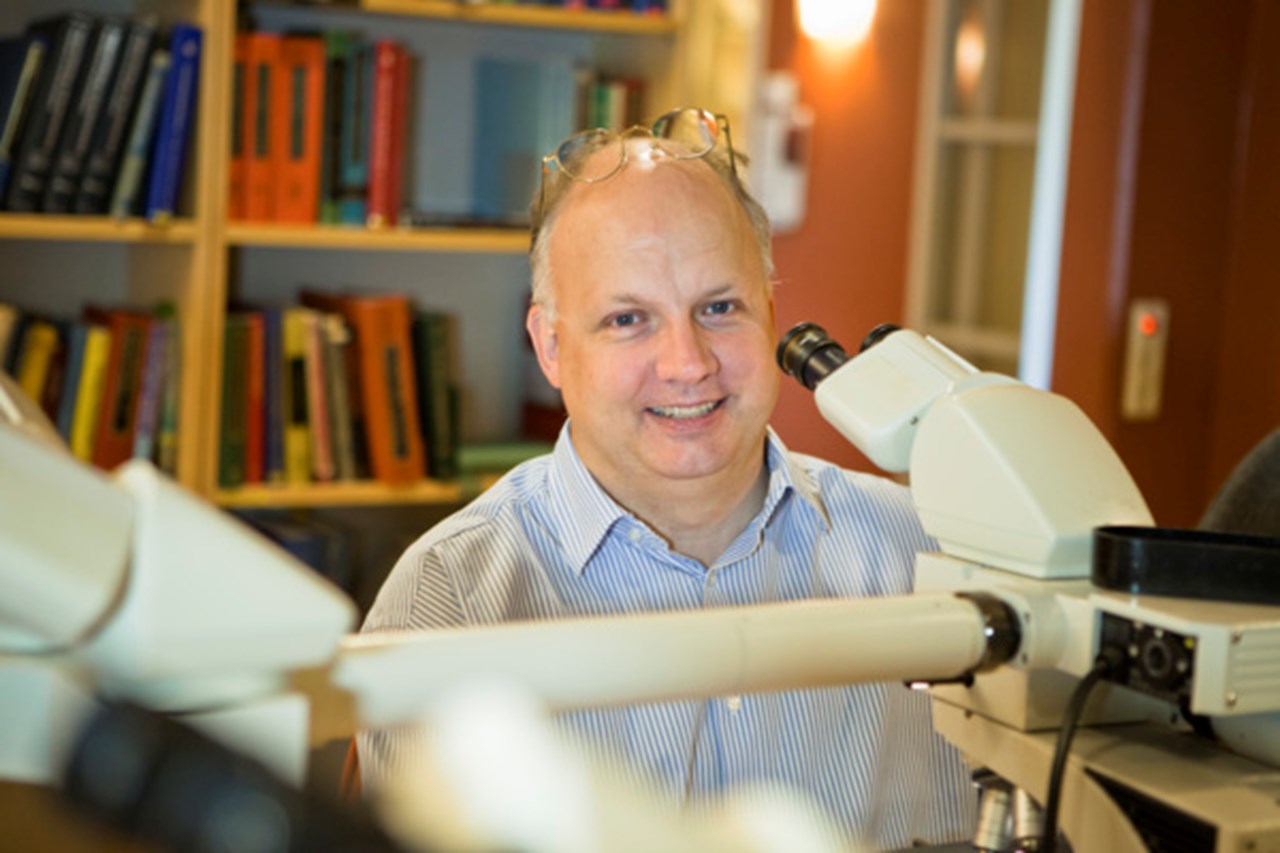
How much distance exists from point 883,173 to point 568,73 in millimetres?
1331

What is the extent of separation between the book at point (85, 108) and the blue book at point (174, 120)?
100mm

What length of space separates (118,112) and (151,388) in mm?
510

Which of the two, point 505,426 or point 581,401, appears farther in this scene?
point 505,426

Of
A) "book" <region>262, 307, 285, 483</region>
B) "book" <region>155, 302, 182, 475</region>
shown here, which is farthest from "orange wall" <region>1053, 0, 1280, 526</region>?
"book" <region>155, 302, 182, 475</region>

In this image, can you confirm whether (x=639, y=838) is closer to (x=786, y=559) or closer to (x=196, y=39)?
(x=786, y=559)

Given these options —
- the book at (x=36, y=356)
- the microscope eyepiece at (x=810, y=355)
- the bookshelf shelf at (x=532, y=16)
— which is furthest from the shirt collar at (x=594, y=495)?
the bookshelf shelf at (x=532, y=16)

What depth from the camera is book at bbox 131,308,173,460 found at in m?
2.98

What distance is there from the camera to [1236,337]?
148 inches

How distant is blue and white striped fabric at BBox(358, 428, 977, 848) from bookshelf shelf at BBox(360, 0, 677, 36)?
165cm

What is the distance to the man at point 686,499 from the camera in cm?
158

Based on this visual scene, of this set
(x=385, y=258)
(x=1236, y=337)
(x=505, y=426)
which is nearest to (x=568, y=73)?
(x=385, y=258)

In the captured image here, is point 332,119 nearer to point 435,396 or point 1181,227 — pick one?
point 435,396

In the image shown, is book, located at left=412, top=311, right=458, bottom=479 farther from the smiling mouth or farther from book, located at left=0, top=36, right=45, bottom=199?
the smiling mouth

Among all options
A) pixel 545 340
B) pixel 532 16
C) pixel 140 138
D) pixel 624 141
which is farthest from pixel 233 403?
pixel 624 141
